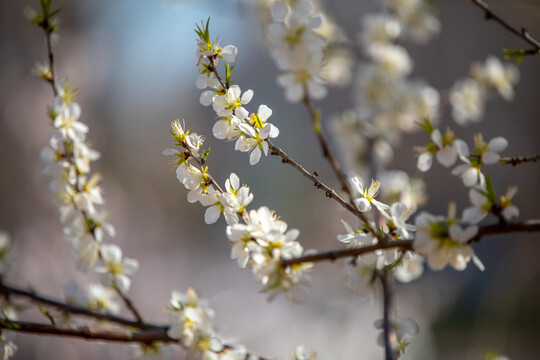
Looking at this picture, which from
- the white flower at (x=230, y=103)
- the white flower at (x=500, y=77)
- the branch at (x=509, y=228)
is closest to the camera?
the branch at (x=509, y=228)

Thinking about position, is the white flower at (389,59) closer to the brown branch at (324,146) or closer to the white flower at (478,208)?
the brown branch at (324,146)

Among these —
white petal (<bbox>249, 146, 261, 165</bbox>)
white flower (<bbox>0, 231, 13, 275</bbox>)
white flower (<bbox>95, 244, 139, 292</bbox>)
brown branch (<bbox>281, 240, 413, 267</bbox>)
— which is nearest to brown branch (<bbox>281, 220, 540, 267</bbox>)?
brown branch (<bbox>281, 240, 413, 267</bbox>)

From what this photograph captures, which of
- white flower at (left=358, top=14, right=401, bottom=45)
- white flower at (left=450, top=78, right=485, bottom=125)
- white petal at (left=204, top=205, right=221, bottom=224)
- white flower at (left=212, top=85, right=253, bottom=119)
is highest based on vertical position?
white flower at (left=358, top=14, right=401, bottom=45)

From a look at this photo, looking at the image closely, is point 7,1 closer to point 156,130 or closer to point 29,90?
point 29,90

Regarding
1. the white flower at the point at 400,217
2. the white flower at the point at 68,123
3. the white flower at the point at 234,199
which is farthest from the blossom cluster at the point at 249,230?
the white flower at the point at 68,123

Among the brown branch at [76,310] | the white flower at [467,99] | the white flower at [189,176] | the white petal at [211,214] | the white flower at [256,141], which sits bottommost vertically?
the brown branch at [76,310]

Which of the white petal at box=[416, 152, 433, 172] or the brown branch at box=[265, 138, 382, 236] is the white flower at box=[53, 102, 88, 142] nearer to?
the brown branch at box=[265, 138, 382, 236]

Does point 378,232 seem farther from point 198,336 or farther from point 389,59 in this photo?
point 389,59
